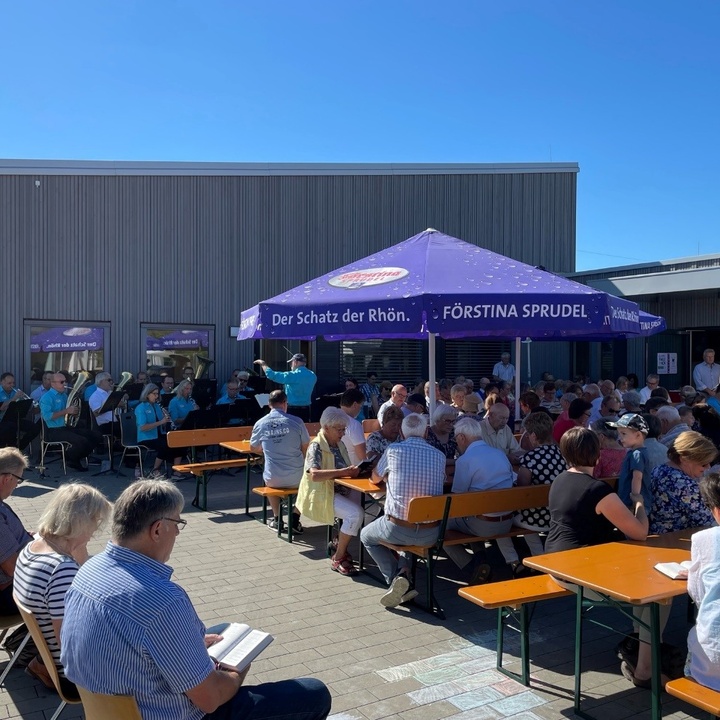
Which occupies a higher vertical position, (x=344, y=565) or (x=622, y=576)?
(x=622, y=576)

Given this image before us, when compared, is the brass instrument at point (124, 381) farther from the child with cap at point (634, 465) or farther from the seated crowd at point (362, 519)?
the child with cap at point (634, 465)

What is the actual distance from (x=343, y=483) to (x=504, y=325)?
1897 mm

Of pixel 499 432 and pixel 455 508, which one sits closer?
pixel 455 508

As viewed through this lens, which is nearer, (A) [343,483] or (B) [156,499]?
(B) [156,499]

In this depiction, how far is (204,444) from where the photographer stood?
28.6 feet

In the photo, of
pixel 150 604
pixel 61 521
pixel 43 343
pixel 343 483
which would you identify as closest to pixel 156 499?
pixel 150 604

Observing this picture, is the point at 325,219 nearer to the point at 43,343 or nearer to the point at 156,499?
the point at 43,343

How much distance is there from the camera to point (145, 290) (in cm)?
1452

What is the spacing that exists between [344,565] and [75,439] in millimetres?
6418

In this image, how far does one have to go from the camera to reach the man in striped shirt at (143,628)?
2.33 m

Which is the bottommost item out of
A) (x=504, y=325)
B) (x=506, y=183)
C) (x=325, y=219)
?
(x=504, y=325)

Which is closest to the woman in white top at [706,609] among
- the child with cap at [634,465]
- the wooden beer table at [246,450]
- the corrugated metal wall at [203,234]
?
the child with cap at [634,465]

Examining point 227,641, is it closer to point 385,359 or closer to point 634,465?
point 634,465

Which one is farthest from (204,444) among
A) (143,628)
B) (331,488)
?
(143,628)
